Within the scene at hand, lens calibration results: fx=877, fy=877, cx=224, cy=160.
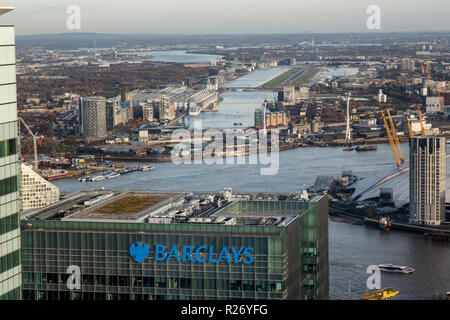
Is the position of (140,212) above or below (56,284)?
above

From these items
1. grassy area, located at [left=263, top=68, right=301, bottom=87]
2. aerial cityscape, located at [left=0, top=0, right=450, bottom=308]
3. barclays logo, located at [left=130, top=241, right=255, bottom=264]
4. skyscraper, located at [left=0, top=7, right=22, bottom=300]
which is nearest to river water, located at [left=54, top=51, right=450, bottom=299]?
aerial cityscape, located at [left=0, top=0, right=450, bottom=308]

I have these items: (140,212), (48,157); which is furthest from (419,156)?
(48,157)

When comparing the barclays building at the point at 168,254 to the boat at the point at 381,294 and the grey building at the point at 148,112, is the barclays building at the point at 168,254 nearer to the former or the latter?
the boat at the point at 381,294

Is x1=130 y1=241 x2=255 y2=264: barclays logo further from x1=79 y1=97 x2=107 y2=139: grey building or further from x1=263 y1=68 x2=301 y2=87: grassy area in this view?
x1=263 y1=68 x2=301 y2=87: grassy area

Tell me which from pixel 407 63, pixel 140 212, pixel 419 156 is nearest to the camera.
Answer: pixel 140 212

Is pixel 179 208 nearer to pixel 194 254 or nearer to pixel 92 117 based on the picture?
pixel 194 254

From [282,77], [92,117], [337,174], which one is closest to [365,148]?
[337,174]
